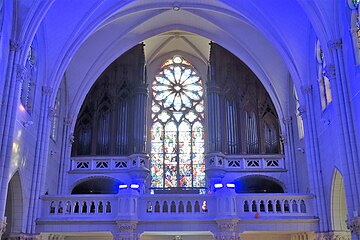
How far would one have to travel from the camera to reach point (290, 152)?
20.7m

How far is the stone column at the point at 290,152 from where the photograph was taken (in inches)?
797

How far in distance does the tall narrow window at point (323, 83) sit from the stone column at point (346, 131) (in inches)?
61.3

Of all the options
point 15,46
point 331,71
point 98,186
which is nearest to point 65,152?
point 98,186

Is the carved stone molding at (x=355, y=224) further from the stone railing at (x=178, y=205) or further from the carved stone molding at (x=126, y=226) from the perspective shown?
the carved stone molding at (x=126, y=226)

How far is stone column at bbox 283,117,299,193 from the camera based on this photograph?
20234 millimetres

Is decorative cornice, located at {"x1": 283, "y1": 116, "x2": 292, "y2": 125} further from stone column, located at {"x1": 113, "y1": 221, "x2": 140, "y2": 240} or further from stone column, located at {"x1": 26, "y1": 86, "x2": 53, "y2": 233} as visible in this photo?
stone column, located at {"x1": 26, "y1": 86, "x2": 53, "y2": 233}

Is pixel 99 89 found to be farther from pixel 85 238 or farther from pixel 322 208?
pixel 322 208

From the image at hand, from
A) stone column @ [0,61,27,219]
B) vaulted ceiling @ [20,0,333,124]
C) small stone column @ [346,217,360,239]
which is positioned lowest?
small stone column @ [346,217,360,239]

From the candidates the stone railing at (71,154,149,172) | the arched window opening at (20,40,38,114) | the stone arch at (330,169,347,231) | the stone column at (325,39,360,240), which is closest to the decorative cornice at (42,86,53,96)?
the arched window opening at (20,40,38,114)

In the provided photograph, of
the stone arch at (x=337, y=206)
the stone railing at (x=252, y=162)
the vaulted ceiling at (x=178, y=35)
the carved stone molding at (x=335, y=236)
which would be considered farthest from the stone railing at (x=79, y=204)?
the stone arch at (x=337, y=206)

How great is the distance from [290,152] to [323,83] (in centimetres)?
488

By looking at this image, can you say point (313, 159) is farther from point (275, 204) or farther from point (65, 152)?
point (65, 152)

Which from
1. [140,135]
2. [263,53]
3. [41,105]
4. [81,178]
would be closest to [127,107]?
[140,135]

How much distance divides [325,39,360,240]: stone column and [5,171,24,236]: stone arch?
35.3ft
